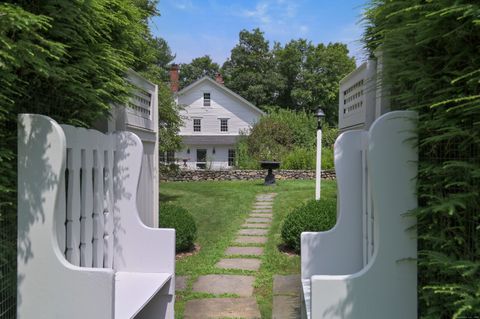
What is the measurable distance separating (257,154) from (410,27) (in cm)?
2141

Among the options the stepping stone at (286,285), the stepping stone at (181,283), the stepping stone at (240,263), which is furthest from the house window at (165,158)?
the stepping stone at (286,285)

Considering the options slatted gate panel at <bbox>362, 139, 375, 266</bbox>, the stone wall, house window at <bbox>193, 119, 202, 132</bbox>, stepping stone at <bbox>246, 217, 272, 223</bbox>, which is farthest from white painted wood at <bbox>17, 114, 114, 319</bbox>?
house window at <bbox>193, 119, 202, 132</bbox>

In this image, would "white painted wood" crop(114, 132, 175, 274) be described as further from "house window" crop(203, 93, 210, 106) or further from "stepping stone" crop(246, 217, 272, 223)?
"house window" crop(203, 93, 210, 106)

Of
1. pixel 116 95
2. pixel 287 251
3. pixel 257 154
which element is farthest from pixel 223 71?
pixel 116 95

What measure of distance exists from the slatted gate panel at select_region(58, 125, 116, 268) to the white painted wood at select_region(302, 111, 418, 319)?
1559 millimetres

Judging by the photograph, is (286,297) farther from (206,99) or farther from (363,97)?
(206,99)

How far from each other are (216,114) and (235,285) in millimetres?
29002

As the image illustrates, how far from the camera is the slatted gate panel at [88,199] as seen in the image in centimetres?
290

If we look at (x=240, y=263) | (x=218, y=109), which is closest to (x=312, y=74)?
(x=218, y=109)

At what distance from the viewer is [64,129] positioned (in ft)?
8.95

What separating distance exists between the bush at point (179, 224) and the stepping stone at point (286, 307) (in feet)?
7.59

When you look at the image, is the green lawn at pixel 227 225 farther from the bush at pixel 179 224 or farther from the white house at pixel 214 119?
the white house at pixel 214 119

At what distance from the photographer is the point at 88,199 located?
10.4 feet

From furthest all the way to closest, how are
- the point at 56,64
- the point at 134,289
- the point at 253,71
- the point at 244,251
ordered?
the point at 253,71 < the point at 244,251 < the point at 134,289 < the point at 56,64
